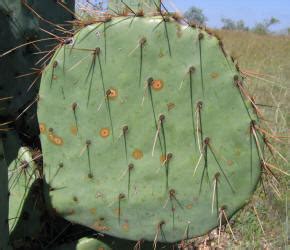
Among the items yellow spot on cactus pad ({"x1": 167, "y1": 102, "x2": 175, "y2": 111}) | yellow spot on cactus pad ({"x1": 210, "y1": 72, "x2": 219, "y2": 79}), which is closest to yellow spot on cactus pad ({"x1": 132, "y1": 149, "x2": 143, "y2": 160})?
yellow spot on cactus pad ({"x1": 167, "y1": 102, "x2": 175, "y2": 111})

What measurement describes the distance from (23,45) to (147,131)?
1.48 feet

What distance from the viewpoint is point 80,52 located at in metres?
1.37

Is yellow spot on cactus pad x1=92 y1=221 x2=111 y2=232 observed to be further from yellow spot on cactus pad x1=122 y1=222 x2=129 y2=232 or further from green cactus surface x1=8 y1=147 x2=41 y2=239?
green cactus surface x1=8 y1=147 x2=41 y2=239

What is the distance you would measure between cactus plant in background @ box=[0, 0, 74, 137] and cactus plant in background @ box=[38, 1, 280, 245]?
Answer: 17 cm

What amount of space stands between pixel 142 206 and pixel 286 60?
25.2 ft

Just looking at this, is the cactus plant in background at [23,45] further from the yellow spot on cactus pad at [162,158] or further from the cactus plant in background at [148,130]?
the yellow spot on cactus pad at [162,158]

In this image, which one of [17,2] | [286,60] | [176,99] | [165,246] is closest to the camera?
[176,99]

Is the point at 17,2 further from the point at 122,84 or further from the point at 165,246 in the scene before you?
the point at 165,246

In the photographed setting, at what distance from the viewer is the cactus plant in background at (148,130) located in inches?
Answer: 51.3

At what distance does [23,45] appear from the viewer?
4.97ft

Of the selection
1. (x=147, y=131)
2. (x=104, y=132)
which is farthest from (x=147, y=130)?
(x=104, y=132)

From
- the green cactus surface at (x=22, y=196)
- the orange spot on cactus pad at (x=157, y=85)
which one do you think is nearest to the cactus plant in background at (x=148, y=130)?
the orange spot on cactus pad at (x=157, y=85)

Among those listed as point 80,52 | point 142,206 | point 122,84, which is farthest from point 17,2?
point 142,206

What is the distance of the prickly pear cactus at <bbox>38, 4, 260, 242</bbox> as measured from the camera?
1.30 m
